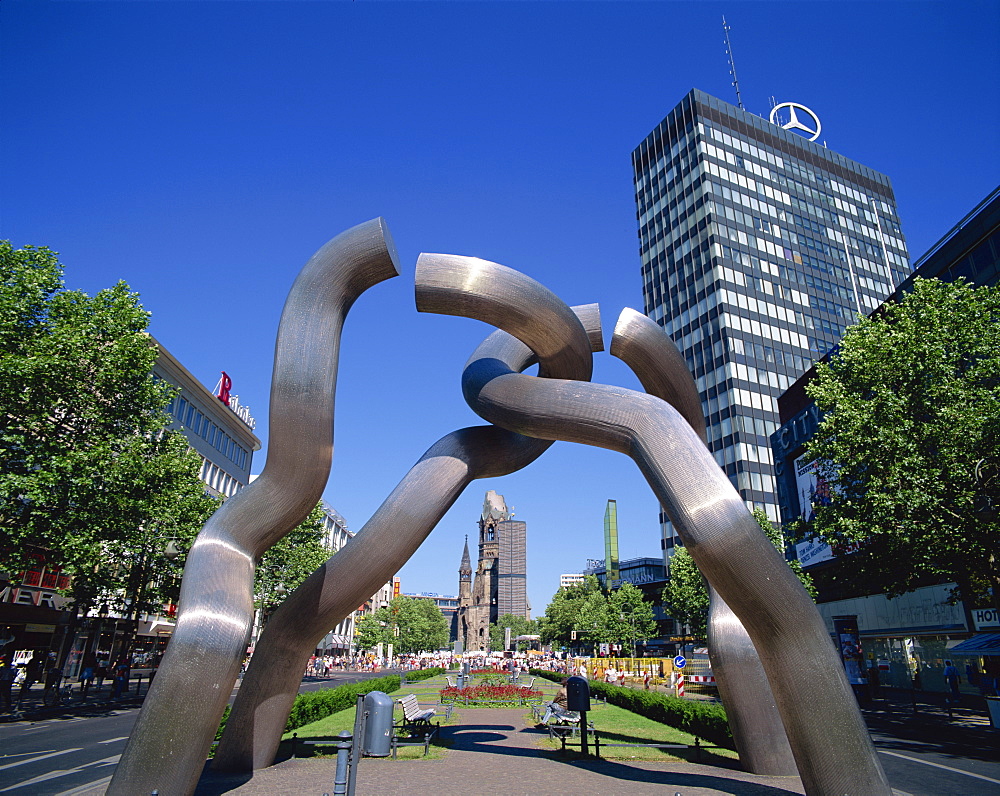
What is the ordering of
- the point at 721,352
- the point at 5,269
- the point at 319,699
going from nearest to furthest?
the point at 319,699 < the point at 5,269 < the point at 721,352

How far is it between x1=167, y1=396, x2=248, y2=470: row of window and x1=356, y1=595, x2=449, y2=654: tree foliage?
35035mm

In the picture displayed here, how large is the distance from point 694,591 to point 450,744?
37841 mm

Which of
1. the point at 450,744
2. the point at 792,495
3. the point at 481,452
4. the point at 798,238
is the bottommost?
the point at 450,744

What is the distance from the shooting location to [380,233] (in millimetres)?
10867

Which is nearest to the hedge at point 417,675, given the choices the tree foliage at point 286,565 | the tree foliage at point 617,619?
the tree foliage at point 286,565

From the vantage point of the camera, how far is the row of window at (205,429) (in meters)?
52.6

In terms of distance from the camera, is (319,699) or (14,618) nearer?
(319,699)

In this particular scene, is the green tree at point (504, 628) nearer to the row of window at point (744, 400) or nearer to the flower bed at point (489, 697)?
the row of window at point (744, 400)

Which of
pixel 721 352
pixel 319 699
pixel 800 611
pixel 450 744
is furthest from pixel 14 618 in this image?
pixel 721 352

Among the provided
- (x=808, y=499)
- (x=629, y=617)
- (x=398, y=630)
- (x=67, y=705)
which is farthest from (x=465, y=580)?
(x=67, y=705)

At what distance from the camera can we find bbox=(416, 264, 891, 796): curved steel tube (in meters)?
8.22

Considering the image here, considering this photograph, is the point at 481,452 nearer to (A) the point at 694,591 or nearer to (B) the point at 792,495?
(A) the point at 694,591

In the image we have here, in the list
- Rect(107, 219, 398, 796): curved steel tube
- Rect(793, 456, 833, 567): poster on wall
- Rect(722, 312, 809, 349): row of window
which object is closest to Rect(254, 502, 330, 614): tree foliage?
Rect(793, 456, 833, 567): poster on wall

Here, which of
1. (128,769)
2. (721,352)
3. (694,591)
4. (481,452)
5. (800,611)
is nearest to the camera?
(128,769)
